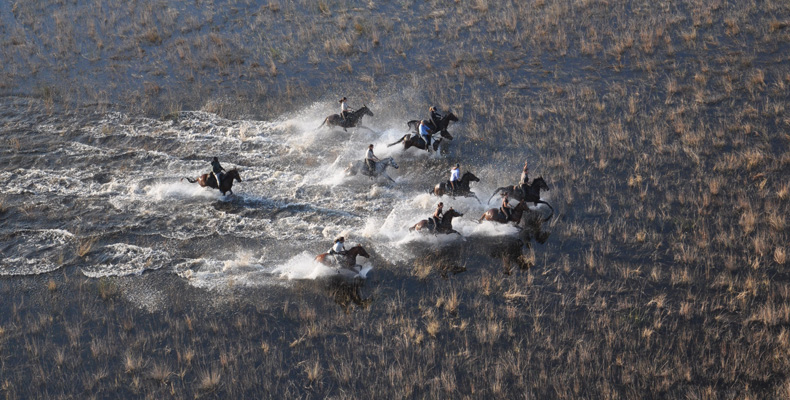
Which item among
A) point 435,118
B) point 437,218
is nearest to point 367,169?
point 435,118

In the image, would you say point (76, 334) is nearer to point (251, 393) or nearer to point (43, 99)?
point (251, 393)

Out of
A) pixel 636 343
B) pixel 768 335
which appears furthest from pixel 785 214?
pixel 636 343

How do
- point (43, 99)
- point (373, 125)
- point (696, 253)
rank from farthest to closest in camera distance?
point (43, 99)
point (373, 125)
point (696, 253)

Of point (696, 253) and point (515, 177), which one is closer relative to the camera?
point (696, 253)

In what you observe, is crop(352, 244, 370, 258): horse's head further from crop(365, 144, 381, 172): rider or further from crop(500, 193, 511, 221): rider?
crop(365, 144, 381, 172): rider

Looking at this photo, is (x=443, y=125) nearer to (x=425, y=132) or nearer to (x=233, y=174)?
(x=425, y=132)
